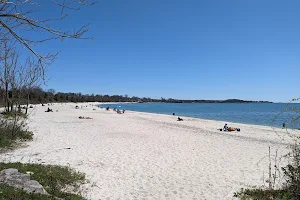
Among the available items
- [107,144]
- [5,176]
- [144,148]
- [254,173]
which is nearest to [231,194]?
[254,173]

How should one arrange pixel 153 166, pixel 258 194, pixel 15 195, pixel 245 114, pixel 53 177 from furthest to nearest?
pixel 245 114
pixel 153 166
pixel 53 177
pixel 258 194
pixel 15 195

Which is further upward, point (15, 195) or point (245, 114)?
point (15, 195)

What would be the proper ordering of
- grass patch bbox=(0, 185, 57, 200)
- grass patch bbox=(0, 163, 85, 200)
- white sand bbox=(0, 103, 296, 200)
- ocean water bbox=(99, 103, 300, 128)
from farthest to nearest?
ocean water bbox=(99, 103, 300, 128) → white sand bbox=(0, 103, 296, 200) → grass patch bbox=(0, 163, 85, 200) → grass patch bbox=(0, 185, 57, 200)

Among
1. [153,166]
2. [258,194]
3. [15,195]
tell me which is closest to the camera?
[15,195]

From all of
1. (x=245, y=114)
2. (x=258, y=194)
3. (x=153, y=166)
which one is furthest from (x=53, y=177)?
(x=245, y=114)

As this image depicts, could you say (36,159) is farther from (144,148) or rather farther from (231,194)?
(231,194)

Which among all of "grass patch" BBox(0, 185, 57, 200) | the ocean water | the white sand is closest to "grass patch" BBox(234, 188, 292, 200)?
the white sand

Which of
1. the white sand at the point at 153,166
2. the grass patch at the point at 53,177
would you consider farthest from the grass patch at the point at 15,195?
the white sand at the point at 153,166

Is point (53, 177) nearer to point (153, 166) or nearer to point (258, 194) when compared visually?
point (153, 166)

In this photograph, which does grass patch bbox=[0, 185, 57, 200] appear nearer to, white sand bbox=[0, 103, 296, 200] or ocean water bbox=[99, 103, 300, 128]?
white sand bbox=[0, 103, 296, 200]

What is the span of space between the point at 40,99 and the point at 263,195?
87.2 metres

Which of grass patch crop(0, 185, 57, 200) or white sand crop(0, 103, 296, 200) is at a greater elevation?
grass patch crop(0, 185, 57, 200)

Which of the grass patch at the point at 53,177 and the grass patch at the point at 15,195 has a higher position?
the grass patch at the point at 15,195

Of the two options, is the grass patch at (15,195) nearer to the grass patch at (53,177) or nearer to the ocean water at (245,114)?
the grass patch at (53,177)
